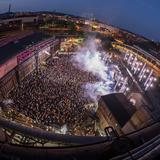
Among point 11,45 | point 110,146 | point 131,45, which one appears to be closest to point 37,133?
point 110,146

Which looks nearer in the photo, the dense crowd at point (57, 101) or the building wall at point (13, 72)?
the dense crowd at point (57, 101)

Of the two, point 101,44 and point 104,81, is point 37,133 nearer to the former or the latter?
point 104,81

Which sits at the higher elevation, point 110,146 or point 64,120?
point 110,146

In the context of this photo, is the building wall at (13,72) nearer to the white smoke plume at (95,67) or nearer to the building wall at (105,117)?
the white smoke plume at (95,67)

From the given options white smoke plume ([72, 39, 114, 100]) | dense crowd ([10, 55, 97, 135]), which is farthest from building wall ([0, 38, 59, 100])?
white smoke plume ([72, 39, 114, 100])

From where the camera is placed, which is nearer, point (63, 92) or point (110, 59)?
point (63, 92)

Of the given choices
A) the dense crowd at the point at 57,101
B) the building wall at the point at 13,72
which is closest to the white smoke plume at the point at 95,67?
the dense crowd at the point at 57,101

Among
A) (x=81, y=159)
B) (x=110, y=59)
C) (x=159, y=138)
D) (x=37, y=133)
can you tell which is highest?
(x=159, y=138)
